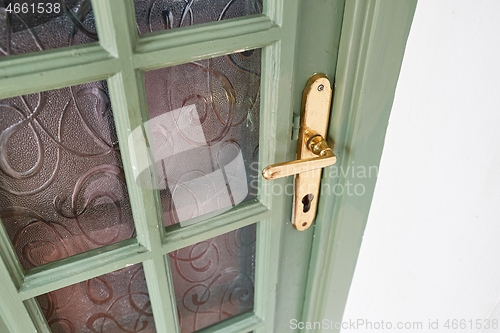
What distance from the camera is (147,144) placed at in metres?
Result: 0.67

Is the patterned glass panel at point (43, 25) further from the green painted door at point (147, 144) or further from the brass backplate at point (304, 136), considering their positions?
the brass backplate at point (304, 136)

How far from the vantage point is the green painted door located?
0.57 m

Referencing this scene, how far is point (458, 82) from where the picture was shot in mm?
747

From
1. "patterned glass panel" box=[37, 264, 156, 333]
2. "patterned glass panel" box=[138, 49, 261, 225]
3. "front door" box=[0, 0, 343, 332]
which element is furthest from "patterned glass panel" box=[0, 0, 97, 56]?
"patterned glass panel" box=[37, 264, 156, 333]

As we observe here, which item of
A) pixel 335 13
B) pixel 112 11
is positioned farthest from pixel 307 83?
pixel 112 11

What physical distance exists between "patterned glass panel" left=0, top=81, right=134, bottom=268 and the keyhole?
0.34 meters

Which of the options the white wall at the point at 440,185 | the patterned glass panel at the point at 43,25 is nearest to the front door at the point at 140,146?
the patterned glass panel at the point at 43,25

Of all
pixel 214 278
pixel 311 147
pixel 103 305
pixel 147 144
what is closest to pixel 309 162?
pixel 311 147

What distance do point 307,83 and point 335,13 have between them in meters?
0.12

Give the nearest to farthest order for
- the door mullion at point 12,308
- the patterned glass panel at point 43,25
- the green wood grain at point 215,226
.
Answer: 1. the patterned glass panel at point 43,25
2. the door mullion at point 12,308
3. the green wood grain at point 215,226

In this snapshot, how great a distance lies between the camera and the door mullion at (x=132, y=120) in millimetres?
552

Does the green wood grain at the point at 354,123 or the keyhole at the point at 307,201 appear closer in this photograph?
the green wood grain at the point at 354,123

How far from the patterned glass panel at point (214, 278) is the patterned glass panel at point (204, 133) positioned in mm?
112

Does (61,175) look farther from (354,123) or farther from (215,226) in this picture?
(354,123)
